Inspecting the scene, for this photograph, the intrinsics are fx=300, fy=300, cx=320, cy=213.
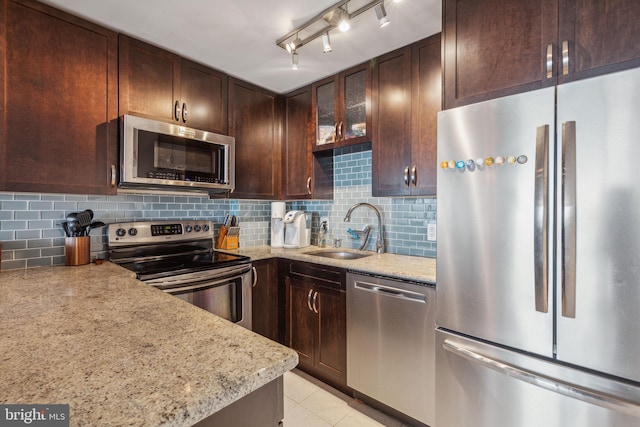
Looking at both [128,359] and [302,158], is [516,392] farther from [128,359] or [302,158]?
[302,158]

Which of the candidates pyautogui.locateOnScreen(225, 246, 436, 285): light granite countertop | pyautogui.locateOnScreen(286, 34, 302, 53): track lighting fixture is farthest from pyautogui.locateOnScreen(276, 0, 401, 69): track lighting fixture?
pyautogui.locateOnScreen(225, 246, 436, 285): light granite countertop

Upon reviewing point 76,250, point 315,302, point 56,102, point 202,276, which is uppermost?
point 56,102

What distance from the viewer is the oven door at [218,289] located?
5.99 ft

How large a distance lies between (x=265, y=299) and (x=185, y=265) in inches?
28.0

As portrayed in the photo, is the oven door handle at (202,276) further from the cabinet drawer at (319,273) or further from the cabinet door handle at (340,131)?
the cabinet door handle at (340,131)

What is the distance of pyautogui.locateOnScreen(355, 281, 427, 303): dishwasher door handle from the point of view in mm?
1646

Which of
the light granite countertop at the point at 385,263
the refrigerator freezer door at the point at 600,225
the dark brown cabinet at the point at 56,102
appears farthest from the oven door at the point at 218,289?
the refrigerator freezer door at the point at 600,225

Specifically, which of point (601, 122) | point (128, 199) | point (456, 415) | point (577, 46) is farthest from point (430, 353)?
point (128, 199)

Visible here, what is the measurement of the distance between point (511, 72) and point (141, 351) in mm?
1704

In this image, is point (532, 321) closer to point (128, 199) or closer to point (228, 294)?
point (228, 294)

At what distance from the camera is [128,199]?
7.16 feet

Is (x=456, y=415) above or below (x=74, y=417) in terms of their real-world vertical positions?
below

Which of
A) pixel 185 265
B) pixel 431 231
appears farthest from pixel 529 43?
pixel 185 265

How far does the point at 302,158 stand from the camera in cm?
269
